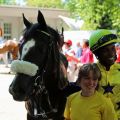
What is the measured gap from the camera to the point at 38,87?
4.07 metres

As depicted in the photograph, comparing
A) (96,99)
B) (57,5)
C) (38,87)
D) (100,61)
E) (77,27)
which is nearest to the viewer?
(96,99)

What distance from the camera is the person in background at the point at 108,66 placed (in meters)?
3.70

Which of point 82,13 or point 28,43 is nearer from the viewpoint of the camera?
point 28,43

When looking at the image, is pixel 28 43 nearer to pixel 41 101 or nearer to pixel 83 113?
pixel 41 101

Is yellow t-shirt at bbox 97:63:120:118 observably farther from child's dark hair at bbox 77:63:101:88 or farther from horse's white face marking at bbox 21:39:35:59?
horse's white face marking at bbox 21:39:35:59

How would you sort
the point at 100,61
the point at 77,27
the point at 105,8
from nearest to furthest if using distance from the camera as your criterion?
the point at 100,61 < the point at 105,8 < the point at 77,27

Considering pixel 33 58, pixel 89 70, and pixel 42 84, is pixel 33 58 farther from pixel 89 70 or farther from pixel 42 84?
pixel 89 70

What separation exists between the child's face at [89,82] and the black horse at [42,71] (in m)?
0.65

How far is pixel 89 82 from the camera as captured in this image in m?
3.48

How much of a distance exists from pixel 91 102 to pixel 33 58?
865 millimetres

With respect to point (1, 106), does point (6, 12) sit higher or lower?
higher

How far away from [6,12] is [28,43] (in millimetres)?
35689

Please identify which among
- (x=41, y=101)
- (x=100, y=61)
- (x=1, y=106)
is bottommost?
(x=1, y=106)

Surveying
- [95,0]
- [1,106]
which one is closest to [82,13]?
[95,0]
